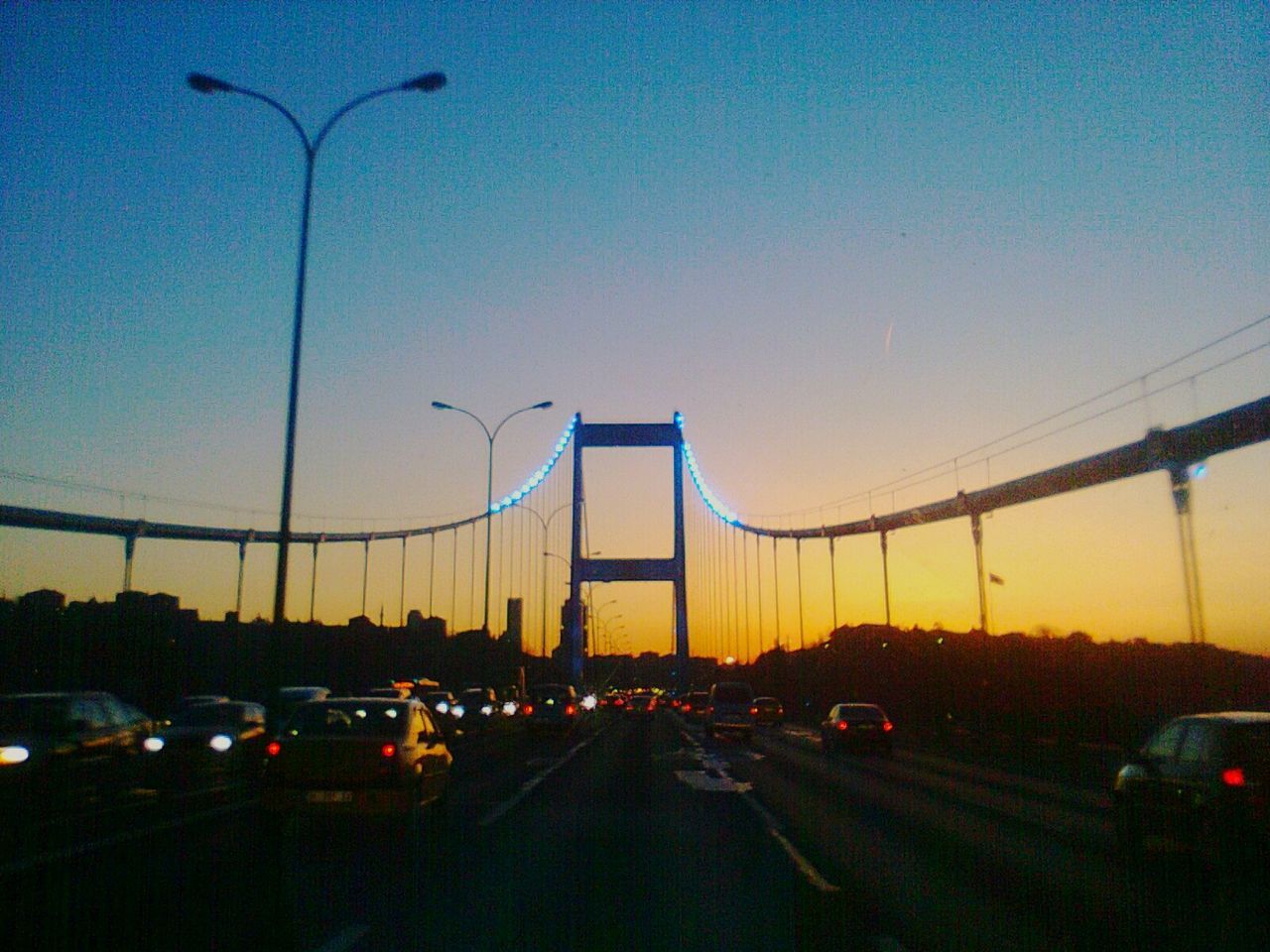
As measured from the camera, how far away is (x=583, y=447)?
8700cm

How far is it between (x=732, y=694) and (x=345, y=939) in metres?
35.4

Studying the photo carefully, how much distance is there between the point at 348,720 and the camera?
1341cm

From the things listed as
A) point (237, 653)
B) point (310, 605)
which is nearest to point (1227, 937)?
point (237, 653)

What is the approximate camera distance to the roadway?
775 centimetres

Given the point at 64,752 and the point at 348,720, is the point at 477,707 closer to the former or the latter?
the point at 64,752

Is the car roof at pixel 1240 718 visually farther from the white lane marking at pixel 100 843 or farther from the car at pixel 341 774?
the white lane marking at pixel 100 843

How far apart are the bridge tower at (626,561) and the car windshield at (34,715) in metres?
64.4

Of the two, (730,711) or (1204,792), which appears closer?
(1204,792)

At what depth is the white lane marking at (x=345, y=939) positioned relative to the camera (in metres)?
7.22

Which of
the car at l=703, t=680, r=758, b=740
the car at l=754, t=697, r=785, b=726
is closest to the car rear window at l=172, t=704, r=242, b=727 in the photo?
the car at l=703, t=680, r=758, b=740

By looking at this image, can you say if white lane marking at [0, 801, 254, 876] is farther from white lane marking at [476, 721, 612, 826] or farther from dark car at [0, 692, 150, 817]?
white lane marking at [476, 721, 612, 826]

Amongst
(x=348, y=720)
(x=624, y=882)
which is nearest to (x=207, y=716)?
(x=348, y=720)

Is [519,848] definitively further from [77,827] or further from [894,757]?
[894,757]

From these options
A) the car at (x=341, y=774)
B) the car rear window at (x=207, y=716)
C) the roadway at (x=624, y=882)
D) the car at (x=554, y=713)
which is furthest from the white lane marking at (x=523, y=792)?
the car at (x=554, y=713)
